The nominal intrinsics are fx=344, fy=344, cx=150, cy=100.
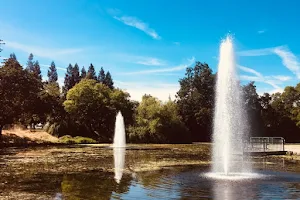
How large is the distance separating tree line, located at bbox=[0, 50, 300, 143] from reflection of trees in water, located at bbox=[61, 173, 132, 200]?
42360 millimetres

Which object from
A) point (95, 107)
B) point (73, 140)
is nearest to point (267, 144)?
point (73, 140)

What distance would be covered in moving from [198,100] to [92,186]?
69.2 meters

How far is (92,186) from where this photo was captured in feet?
56.5

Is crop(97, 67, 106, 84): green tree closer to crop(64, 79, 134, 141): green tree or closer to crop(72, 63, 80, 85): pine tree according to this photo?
crop(72, 63, 80, 85): pine tree

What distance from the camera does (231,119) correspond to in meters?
25.8

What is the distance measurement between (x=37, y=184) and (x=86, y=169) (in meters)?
6.54

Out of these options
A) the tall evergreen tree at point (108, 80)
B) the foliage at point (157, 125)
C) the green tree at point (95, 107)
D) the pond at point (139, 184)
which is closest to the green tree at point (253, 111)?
the foliage at point (157, 125)

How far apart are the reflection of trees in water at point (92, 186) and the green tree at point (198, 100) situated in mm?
62219

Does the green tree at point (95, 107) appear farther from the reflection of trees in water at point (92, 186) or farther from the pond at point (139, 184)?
the reflection of trees in water at point (92, 186)

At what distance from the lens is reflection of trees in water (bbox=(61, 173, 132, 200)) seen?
49.3ft

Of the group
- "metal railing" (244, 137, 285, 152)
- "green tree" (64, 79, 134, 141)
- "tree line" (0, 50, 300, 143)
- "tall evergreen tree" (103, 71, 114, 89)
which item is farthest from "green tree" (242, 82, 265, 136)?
"tall evergreen tree" (103, 71, 114, 89)

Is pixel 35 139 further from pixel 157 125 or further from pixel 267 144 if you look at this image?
pixel 267 144

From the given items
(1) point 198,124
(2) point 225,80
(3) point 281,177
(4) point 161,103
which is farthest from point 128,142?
(3) point 281,177

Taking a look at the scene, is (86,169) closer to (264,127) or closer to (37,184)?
(37,184)
